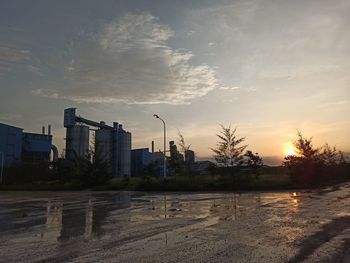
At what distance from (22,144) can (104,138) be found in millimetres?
18951

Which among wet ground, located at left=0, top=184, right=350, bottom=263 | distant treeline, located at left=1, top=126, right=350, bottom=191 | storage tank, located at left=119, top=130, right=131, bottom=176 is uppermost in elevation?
storage tank, located at left=119, top=130, right=131, bottom=176

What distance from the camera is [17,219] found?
610 inches

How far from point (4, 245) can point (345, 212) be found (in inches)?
498

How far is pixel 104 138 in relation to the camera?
3433 inches

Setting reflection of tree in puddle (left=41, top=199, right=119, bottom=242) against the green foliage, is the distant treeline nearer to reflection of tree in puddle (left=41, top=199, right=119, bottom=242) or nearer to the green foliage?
the green foliage

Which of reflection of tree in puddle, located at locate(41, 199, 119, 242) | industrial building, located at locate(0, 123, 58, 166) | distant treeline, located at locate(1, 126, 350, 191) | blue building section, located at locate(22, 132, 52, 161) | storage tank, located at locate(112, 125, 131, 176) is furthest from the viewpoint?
blue building section, located at locate(22, 132, 52, 161)

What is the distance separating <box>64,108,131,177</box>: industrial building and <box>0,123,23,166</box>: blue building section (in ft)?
37.3

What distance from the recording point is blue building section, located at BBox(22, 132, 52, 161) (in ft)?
300

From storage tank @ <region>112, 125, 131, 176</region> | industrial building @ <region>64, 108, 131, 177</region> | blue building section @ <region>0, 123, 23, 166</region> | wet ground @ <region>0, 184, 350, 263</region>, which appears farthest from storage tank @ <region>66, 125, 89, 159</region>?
wet ground @ <region>0, 184, 350, 263</region>

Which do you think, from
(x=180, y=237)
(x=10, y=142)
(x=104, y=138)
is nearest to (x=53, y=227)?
(x=180, y=237)

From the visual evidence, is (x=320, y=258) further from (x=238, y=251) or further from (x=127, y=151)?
(x=127, y=151)

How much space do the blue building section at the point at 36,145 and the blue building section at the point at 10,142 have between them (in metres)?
3.57

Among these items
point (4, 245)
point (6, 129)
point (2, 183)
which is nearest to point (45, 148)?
point (6, 129)

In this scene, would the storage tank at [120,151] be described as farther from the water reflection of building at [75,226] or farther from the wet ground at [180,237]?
the wet ground at [180,237]
